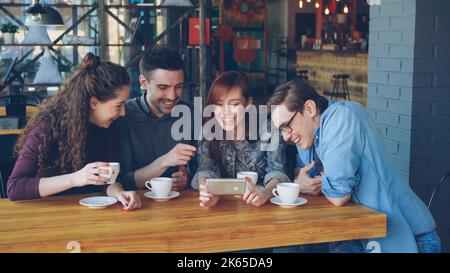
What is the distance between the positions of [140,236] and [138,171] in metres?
0.84

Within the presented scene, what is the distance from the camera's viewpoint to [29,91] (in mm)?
7332

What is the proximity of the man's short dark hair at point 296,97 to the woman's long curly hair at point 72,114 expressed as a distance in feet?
2.21

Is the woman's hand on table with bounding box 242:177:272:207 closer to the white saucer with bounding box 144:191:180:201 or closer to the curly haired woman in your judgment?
the white saucer with bounding box 144:191:180:201

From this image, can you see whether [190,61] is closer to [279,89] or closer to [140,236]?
[279,89]

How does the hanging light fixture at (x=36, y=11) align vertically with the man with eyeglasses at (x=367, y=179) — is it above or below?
above

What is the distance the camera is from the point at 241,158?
9.32 feet

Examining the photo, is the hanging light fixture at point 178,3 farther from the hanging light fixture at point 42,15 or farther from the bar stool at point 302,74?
the bar stool at point 302,74

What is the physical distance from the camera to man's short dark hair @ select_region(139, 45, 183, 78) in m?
3.01

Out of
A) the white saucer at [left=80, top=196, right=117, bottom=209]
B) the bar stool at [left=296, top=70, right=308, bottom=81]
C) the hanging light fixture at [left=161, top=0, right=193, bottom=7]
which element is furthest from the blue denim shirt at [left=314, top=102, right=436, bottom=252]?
the bar stool at [left=296, top=70, right=308, bottom=81]

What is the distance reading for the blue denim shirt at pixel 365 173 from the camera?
7.41 ft

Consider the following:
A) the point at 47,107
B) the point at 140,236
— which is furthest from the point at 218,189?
the point at 47,107

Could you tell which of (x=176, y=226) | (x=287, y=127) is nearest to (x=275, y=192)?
(x=287, y=127)

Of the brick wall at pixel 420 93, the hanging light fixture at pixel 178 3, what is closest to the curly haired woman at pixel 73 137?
the brick wall at pixel 420 93

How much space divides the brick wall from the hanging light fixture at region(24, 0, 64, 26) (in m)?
4.13
